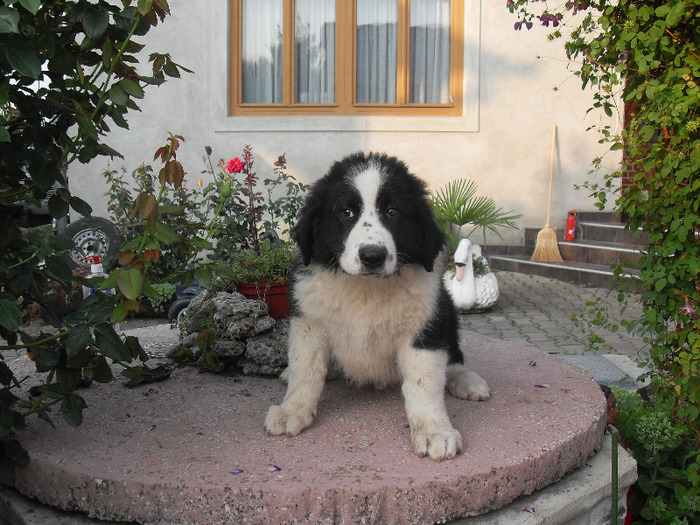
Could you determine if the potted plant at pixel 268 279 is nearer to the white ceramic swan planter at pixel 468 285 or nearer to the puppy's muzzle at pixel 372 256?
the puppy's muzzle at pixel 372 256

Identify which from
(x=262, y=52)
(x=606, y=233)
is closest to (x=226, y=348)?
(x=262, y=52)

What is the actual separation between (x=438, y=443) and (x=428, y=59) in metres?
8.69

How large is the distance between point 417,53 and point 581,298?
176 inches

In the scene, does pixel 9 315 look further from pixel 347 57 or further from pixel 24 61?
pixel 347 57

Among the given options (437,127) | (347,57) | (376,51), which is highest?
(376,51)

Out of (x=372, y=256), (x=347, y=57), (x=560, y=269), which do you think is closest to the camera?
(x=372, y=256)

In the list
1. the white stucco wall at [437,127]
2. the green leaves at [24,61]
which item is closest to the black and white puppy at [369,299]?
the green leaves at [24,61]

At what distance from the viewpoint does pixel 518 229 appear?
32.8ft

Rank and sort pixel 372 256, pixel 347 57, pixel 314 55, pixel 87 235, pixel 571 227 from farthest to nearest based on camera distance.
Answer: pixel 314 55, pixel 347 57, pixel 571 227, pixel 87 235, pixel 372 256

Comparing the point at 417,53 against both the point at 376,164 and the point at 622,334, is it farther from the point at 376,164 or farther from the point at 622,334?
the point at 376,164

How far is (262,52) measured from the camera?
1005 cm

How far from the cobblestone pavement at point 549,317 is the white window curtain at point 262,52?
173 inches

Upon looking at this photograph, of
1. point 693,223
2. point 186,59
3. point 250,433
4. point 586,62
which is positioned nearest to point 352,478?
point 250,433

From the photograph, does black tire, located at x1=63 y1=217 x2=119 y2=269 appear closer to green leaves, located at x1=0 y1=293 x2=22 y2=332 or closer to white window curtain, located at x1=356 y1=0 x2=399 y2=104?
white window curtain, located at x1=356 y1=0 x2=399 y2=104
